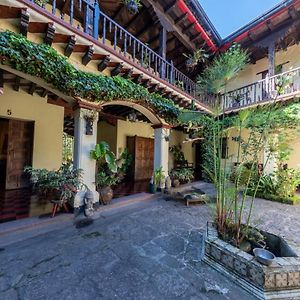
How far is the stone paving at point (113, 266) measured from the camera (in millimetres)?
2125

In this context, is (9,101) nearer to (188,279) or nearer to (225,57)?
(225,57)

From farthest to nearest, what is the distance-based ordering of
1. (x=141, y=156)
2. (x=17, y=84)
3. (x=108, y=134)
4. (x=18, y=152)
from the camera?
(x=141, y=156) → (x=108, y=134) → (x=18, y=152) → (x=17, y=84)

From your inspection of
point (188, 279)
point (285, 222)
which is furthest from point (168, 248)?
point (285, 222)

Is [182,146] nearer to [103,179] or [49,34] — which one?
[103,179]

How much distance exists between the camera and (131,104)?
591cm

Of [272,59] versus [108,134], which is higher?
→ [272,59]

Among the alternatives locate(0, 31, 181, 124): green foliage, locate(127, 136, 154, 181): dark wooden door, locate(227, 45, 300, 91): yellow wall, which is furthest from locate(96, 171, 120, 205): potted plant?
locate(227, 45, 300, 91): yellow wall

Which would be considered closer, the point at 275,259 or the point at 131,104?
the point at 275,259

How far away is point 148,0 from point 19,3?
182 inches

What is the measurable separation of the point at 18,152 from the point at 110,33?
544cm

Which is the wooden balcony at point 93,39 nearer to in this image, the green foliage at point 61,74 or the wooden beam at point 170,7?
the green foliage at point 61,74

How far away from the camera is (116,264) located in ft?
8.67

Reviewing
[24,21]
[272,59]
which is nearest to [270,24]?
[272,59]

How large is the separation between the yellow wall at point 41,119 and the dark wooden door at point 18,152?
26cm
